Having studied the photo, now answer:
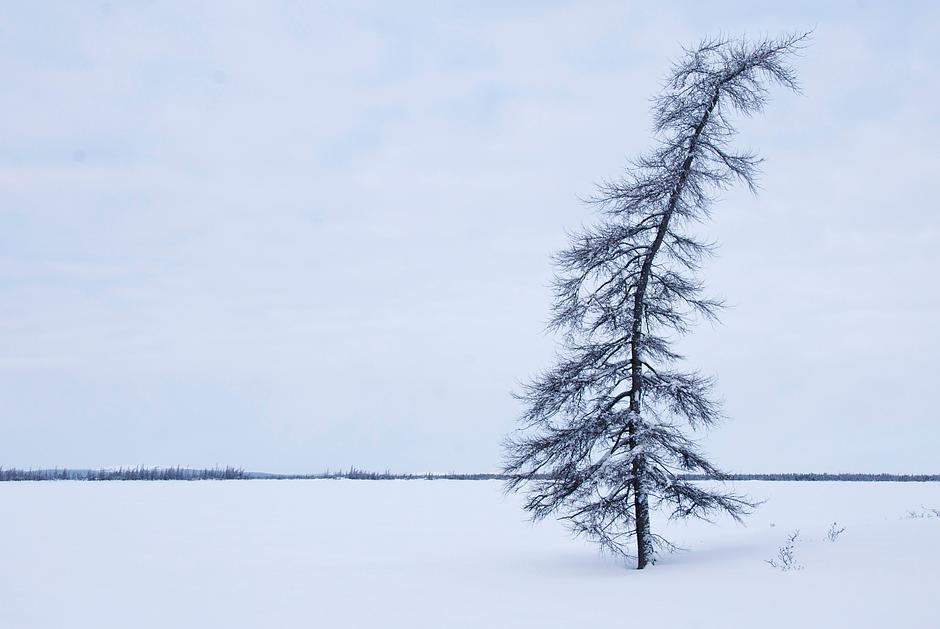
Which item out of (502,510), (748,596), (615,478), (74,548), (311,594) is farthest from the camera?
(502,510)

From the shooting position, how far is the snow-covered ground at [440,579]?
433 inches

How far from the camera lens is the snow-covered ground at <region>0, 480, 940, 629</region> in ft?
36.1

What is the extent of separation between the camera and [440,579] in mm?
15859

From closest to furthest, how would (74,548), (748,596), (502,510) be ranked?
(748,596), (74,548), (502,510)

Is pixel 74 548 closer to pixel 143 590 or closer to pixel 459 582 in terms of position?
pixel 143 590

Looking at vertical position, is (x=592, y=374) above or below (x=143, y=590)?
above

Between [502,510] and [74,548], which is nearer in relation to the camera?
[74,548]

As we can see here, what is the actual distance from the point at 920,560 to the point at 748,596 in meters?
3.22

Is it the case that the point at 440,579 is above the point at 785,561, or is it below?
below

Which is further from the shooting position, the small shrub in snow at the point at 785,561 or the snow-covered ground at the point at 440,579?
the small shrub in snow at the point at 785,561

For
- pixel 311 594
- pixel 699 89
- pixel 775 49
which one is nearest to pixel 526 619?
pixel 311 594

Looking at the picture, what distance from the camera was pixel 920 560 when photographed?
480 inches

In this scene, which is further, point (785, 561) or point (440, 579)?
point (440, 579)

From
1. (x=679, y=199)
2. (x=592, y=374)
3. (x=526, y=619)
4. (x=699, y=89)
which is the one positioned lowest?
(x=526, y=619)
